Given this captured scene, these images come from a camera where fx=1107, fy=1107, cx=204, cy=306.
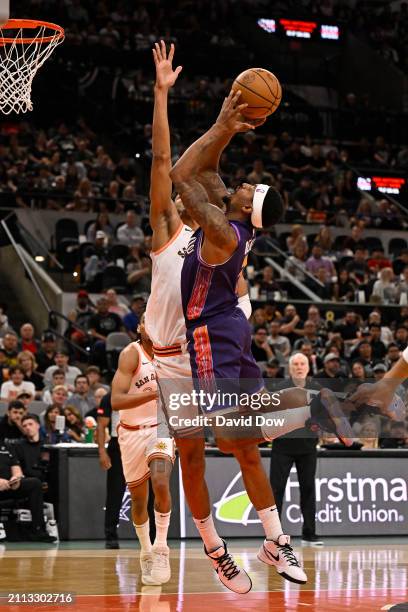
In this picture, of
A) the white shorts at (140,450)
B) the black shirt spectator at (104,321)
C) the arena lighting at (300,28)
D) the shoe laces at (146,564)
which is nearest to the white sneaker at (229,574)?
the shoe laces at (146,564)

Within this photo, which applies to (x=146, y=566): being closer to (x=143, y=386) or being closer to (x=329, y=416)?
(x=143, y=386)

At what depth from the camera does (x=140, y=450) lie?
33.7ft

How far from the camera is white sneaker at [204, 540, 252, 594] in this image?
23.1ft

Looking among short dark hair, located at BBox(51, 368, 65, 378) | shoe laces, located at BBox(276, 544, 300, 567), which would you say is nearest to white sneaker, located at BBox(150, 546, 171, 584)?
shoe laces, located at BBox(276, 544, 300, 567)

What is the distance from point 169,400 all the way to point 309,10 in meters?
28.3

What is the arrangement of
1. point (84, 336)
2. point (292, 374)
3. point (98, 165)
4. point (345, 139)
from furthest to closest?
1. point (345, 139)
2. point (98, 165)
3. point (84, 336)
4. point (292, 374)

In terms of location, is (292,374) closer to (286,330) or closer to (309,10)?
(286,330)

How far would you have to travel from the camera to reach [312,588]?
886 centimetres

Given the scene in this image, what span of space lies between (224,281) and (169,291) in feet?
2.71

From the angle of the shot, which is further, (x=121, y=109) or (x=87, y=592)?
(x=121, y=109)

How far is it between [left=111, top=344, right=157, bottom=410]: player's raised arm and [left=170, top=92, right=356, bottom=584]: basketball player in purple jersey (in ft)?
8.23

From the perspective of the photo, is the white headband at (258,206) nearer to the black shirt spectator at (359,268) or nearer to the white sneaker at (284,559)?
the white sneaker at (284,559)

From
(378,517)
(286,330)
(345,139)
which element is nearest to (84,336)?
(286,330)

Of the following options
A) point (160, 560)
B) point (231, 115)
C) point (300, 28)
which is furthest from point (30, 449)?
point (300, 28)
